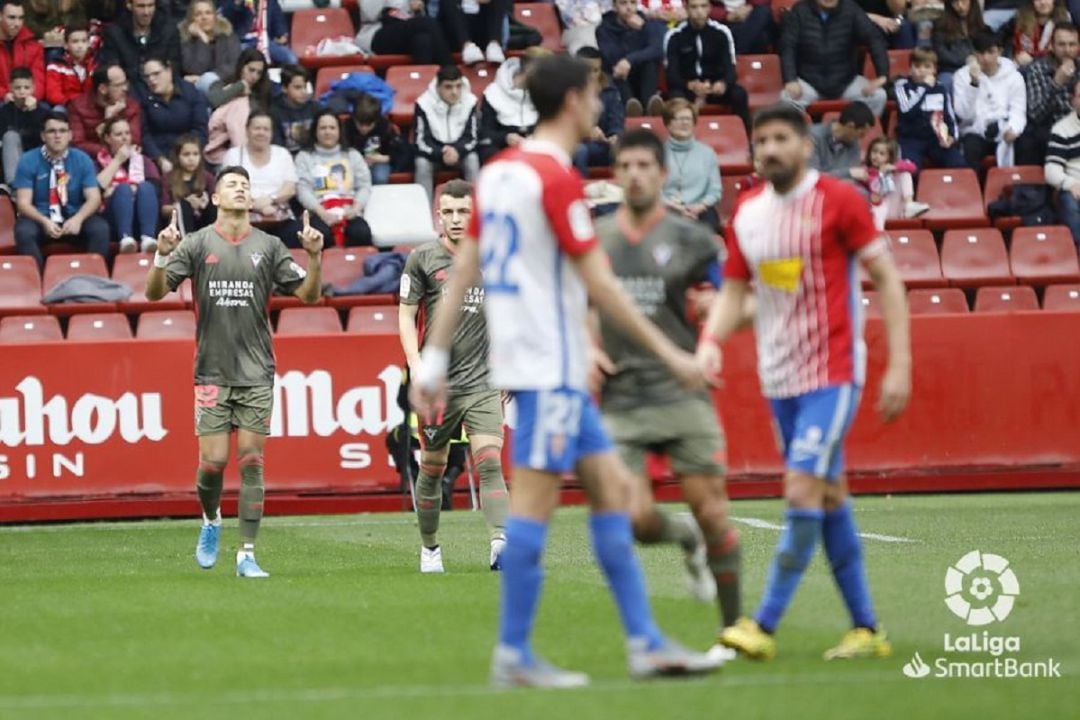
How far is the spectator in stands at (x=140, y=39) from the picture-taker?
73.8ft

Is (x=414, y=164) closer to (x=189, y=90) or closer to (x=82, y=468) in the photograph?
(x=189, y=90)

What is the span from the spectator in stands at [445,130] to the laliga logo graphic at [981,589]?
1078cm

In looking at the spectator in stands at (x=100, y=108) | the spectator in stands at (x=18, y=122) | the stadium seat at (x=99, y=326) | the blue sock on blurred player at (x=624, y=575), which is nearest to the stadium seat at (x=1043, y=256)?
the stadium seat at (x=99, y=326)

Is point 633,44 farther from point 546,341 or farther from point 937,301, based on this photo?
point 546,341

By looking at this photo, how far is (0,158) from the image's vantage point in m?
21.7

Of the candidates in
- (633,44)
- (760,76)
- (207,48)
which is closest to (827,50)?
(760,76)

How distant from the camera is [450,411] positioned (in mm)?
12648

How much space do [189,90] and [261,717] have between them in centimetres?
1594

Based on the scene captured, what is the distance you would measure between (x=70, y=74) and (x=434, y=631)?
14383mm

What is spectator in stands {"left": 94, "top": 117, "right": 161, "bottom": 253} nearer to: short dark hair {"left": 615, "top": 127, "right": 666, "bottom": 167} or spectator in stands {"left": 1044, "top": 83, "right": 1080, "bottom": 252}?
spectator in stands {"left": 1044, "top": 83, "right": 1080, "bottom": 252}

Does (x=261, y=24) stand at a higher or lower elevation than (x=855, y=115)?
higher

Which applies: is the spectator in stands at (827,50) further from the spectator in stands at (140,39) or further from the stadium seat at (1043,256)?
the spectator in stands at (140,39)

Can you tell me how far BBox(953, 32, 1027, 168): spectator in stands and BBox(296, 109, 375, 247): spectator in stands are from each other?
707 cm

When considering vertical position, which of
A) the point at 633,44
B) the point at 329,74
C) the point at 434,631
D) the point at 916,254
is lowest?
the point at 434,631
